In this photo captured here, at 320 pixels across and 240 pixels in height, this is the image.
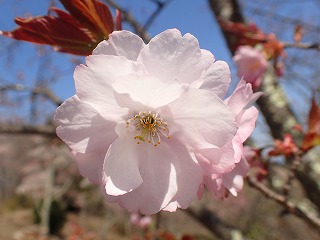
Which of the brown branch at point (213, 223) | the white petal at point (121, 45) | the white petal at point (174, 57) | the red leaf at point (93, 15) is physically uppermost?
the red leaf at point (93, 15)

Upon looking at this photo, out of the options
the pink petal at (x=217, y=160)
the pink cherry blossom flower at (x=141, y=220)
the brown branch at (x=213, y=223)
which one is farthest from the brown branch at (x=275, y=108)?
the pink cherry blossom flower at (x=141, y=220)

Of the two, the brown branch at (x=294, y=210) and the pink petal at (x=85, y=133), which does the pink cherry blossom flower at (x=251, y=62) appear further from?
the pink petal at (x=85, y=133)

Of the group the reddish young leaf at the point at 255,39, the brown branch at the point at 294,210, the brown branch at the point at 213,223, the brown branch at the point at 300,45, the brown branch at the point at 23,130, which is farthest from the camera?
the brown branch at the point at 23,130

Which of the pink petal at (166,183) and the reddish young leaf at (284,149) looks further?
the reddish young leaf at (284,149)

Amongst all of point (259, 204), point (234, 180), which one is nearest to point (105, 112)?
point (234, 180)

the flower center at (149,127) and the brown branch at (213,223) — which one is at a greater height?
the flower center at (149,127)

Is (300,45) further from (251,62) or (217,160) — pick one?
(217,160)

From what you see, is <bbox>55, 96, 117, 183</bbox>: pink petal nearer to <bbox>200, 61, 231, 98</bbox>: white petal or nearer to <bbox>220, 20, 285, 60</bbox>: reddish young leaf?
<bbox>200, 61, 231, 98</bbox>: white petal
